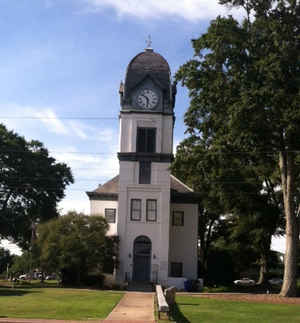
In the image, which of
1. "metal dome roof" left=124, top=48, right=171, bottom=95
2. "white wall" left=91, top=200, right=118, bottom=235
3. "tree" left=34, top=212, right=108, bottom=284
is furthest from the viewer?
Answer: "white wall" left=91, top=200, right=118, bottom=235

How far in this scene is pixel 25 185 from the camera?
174ft

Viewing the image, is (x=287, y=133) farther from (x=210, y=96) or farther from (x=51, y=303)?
(x=51, y=303)

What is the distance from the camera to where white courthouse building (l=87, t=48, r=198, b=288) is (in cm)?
4366

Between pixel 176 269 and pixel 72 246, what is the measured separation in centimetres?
1163

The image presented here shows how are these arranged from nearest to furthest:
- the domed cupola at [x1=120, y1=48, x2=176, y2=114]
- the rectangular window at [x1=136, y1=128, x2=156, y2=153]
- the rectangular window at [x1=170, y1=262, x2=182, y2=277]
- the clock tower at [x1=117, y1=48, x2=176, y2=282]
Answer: the clock tower at [x1=117, y1=48, x2=176, y2=282]
the rectangular window at [x1=136, y1=128, x2=156, y2=153]
the domed cupola at [x1=120, y1=48, x2=176, y2=114]
the rectangular window at [x1=170, y1=262, x2=182, y2=277]

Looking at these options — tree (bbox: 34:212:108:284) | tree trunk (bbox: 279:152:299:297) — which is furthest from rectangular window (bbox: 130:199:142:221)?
tree trunk (bbox: 279:152:299:297)

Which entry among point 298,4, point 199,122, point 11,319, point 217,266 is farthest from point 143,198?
point 11,319

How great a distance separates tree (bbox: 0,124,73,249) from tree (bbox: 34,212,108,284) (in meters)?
11.3

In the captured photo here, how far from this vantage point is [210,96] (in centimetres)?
3241

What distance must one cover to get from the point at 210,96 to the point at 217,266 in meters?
28.3

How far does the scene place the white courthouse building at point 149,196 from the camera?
4366 cm

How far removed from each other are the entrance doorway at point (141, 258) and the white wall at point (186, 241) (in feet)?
10.8

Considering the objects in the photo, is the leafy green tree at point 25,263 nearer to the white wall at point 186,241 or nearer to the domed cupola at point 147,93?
the white wall at point 186,241

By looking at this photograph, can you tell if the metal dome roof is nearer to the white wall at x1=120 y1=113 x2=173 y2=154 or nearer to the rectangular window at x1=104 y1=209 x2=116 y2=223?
the white wall at x1=120 y1=113 x2=173 y2=154
